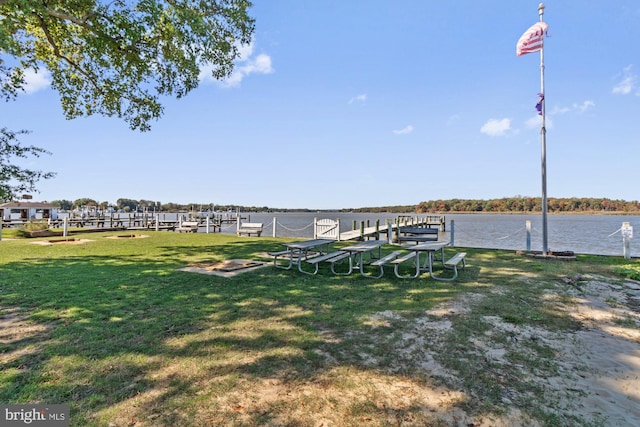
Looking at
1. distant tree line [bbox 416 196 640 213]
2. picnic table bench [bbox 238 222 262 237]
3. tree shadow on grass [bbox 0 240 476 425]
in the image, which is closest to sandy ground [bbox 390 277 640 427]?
tree shadow on grass [bbox 0 240 476 425]

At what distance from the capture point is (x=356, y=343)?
11.2 feet

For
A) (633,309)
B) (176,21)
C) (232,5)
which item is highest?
(232,5)

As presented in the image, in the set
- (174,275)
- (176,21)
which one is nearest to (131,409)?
(174,275)

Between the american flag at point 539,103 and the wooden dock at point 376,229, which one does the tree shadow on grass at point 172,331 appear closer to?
the american flag at point 539,103

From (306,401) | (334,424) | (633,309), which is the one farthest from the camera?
(633,309)

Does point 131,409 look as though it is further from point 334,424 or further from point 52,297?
point 52,297

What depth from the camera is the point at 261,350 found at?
3197mm

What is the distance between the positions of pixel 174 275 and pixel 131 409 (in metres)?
4.90

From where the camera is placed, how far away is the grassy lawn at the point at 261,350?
227 centimetres

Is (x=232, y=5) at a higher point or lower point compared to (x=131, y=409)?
higher

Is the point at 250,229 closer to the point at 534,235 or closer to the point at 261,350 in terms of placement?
Answer: the point at 261,350

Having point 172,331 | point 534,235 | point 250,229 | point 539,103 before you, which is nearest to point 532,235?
point 534,235

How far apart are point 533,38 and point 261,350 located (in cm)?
1240

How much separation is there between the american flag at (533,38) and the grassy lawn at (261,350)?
26.5 feet
